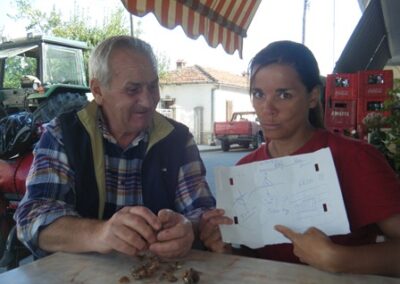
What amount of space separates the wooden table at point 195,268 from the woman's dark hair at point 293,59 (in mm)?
699

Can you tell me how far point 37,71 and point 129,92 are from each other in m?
7.10

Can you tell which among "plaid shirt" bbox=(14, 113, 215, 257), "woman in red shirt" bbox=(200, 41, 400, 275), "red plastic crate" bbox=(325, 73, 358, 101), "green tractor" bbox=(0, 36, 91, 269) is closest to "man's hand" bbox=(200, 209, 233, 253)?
"woman in red shirt" bbox=(200, 41, 400, 275)

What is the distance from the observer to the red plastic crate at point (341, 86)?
7270 mm

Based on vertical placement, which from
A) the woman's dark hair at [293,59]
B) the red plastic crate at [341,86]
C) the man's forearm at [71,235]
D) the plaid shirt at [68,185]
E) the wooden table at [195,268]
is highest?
the red plastic crate at [341,86]

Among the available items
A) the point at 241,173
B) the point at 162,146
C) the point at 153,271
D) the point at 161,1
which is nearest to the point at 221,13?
the point at 161,1

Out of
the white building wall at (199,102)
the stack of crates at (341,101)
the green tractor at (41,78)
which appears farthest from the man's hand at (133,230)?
the white building wall at (199,102)

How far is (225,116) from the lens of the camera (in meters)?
27.5

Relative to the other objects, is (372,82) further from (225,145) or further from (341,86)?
(225,145)

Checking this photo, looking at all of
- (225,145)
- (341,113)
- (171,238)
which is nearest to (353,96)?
(341,113)

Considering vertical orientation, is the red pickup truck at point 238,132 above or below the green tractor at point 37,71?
below

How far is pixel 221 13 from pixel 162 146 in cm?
242

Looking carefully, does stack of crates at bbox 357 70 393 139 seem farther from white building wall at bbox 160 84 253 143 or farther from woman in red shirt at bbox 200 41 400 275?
white building wall at bbox 160 84 253 143

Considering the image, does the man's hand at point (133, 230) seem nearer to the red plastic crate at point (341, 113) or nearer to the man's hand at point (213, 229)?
the man's hand at point (213, 229)

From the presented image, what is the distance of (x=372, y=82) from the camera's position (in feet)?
23.5
